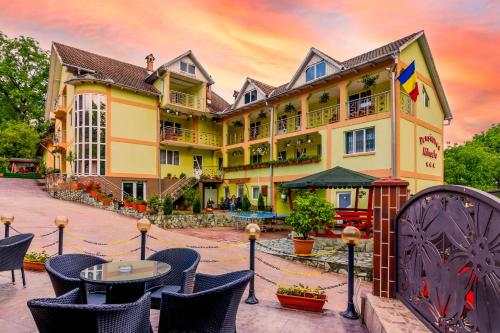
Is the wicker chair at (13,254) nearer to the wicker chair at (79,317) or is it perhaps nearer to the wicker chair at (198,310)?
the wicker chair at (79,317)

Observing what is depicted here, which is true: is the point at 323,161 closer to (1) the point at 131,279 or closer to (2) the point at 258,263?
(2) the point at 258,263

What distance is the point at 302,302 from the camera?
5.24 meters

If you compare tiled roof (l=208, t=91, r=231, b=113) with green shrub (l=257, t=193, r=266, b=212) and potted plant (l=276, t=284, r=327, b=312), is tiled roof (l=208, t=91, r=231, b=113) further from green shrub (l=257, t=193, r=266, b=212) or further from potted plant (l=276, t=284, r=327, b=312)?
potted plant (l=276, t=284, r=327, b=312)

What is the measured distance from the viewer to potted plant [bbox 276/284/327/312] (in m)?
5.18

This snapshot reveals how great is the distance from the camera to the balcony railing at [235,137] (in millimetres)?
27125

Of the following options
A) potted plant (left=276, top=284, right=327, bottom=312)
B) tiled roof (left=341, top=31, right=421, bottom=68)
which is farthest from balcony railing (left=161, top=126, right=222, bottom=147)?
potted plant (left=276, top=284, right=327, bottom=312)

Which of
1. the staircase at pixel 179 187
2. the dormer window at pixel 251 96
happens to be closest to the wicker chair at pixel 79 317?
the staircase at pixel 179 187

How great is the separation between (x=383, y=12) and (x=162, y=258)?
1083 centimetres

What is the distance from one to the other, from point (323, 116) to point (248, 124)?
731cm

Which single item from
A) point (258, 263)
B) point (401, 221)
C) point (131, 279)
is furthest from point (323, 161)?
point (131, 279)

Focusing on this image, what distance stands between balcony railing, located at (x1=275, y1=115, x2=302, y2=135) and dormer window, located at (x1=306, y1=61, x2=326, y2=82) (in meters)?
2.92

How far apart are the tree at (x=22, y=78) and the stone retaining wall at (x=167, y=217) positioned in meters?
23.1

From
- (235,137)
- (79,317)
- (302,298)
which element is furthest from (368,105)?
(79,317)

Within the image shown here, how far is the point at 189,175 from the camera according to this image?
90.0 ft
